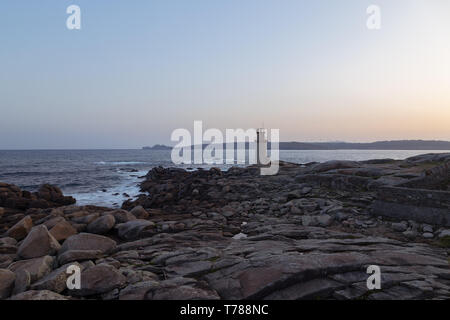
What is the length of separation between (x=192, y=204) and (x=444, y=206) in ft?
36.2

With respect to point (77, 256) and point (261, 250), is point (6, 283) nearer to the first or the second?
point (77, 256)

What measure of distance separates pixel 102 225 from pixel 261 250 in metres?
5.90

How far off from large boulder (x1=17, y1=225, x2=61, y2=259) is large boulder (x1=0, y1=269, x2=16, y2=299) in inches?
77.1

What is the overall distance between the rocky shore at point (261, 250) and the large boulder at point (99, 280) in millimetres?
15

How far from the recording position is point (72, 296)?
3.87 m

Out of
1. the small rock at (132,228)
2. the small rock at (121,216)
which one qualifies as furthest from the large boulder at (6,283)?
the small rock at (121,216)

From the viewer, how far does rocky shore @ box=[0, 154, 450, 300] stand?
150 inches

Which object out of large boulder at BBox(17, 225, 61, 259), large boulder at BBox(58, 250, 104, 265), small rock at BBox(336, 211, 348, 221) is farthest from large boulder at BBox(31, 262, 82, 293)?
small rock at BBox(336, 211, 348, 221)

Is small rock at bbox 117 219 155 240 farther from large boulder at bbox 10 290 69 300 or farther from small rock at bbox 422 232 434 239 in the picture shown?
small rock at bbox 422 232 434 239

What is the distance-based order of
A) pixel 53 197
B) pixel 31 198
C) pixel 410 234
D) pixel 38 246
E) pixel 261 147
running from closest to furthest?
1. pixel 38 246
2. pixel 410 234
3. pixel 31 198
4. pixel 53 197
5. pixel 261 147

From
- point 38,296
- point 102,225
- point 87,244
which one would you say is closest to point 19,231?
point 102,225

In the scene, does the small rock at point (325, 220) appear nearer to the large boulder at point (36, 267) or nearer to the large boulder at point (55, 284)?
the large boulder at point (55, 284)

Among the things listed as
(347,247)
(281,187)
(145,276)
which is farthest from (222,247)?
(281,187)

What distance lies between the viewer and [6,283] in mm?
4133
